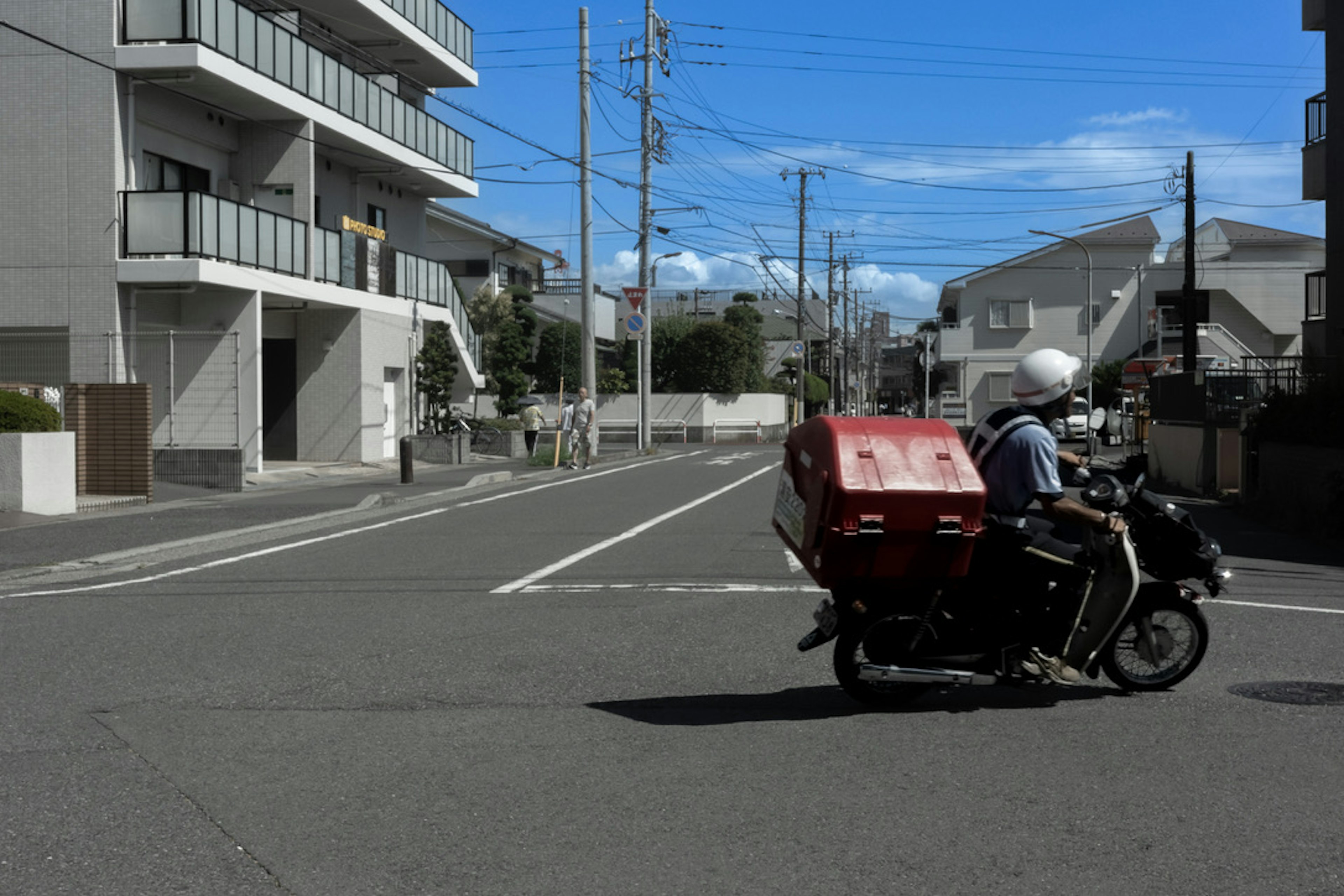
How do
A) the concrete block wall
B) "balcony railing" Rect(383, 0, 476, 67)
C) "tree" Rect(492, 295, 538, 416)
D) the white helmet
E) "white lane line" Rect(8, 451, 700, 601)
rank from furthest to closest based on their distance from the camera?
"tree" Rect(492, 295, 538, 416) < "balcony railing" Rect(383, 0, 476, 67) < the concrete block wall < "white lane line" Rect(8, 451, 700, 601) < the white helmet

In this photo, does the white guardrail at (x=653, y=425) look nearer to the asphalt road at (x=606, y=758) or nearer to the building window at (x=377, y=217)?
the building window at (x=377, y=217)

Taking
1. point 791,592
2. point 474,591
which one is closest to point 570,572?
point 474,591

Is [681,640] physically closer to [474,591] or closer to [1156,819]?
[474,591]

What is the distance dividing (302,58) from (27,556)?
51.8ft

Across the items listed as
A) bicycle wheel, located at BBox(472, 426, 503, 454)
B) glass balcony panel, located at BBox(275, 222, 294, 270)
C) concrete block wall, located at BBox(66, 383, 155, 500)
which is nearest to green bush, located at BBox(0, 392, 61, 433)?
concrete block wall, located at BBox(66, 383, 155, 500)

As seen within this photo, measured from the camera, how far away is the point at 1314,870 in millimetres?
4223

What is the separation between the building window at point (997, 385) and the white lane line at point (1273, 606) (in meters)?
57.3

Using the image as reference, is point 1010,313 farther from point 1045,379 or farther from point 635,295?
point 1045,379

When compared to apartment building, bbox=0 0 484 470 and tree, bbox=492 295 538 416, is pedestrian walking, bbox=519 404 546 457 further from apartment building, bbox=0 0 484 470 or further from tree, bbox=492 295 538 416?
tree, bbox=492 295 538 416

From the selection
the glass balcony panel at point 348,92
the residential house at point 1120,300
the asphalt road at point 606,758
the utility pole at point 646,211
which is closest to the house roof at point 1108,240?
the residential house at point 1120,300

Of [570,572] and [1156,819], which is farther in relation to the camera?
[570,572]

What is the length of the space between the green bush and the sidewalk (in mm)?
1099

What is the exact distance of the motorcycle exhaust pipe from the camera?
614cm

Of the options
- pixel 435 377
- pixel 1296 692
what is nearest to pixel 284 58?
pixel 435 377
